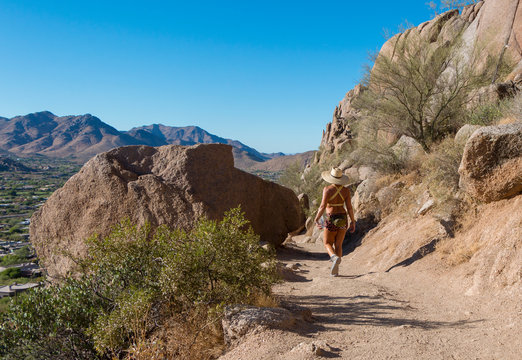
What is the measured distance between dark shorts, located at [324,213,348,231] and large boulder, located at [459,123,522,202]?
2367 millimetres

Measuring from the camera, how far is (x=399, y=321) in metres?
4.45

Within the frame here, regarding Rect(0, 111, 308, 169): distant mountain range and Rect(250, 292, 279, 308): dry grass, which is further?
Rect(0, 111, 308, 169): distant mountain range

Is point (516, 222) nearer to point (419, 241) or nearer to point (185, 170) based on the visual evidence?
point (419, 241)

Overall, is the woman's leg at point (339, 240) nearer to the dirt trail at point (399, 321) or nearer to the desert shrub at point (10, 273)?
the dirt trail at point (399, 321)

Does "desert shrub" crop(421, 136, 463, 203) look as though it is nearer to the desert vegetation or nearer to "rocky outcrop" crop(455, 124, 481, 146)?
"rocky outcrop" crop(455, 124, 481, 146)

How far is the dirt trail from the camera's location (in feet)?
11.3

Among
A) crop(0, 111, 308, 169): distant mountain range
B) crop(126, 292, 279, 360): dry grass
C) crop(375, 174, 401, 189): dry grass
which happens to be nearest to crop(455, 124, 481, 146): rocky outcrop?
crop(375, 174, 401, 189): dry grass

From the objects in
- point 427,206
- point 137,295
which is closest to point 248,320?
point 137,295

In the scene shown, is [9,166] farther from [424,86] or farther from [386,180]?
[424,86]

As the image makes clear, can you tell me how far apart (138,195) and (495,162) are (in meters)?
7.19

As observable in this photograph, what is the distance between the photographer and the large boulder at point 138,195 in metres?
8.06

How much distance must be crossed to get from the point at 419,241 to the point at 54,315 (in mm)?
6732

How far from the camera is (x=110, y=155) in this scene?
9078 millimetres

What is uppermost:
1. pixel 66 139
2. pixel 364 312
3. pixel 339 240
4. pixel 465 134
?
pixel 66 139
